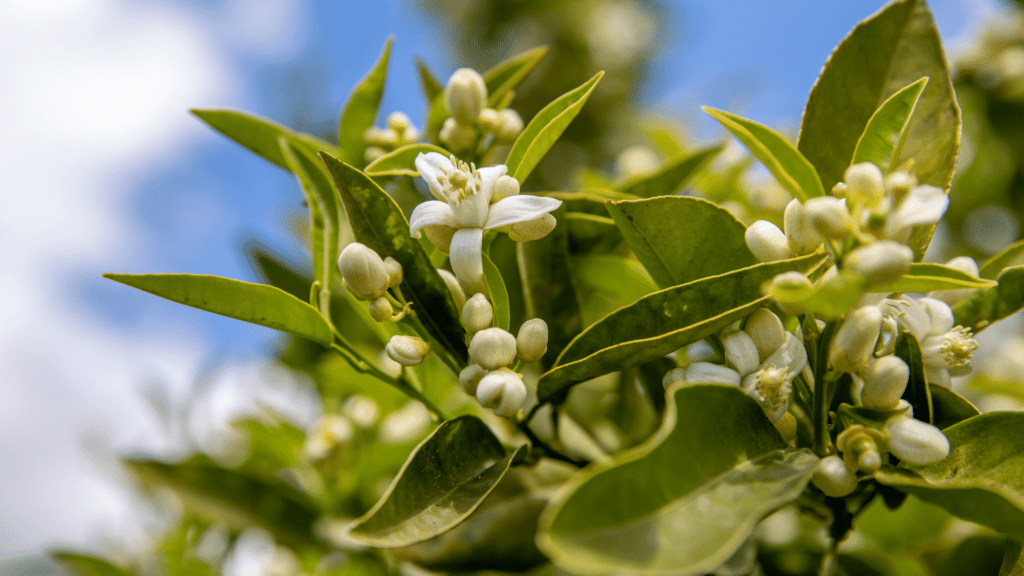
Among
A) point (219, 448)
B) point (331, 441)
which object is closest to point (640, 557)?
point (331, 441)

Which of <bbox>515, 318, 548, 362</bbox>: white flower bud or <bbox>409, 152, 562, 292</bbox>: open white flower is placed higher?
<bbox>409, 152, 562, 292</bbox>: open white flower

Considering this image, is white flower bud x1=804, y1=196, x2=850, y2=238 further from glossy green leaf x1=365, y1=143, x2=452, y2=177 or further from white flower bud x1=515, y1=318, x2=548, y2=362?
glossy green leaf x1=365, y1=143, x2=452, y2=177

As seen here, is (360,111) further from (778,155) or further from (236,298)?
(778,155)

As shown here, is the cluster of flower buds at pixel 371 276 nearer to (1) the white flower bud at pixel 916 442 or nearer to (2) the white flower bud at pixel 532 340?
(2) the white flower bud at pixel 532 340

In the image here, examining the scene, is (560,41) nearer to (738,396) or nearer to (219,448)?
(219,448)

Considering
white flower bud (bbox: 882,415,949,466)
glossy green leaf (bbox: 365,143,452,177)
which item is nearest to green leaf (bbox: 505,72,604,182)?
glossy green leaf (bbox: 365,143,452,177)

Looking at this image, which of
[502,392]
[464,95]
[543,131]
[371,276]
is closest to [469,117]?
[464,95]

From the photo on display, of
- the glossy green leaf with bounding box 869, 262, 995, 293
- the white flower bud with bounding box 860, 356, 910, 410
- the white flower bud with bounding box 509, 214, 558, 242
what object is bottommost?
the white flower bud with bounding box 860, 356, 910, 410
